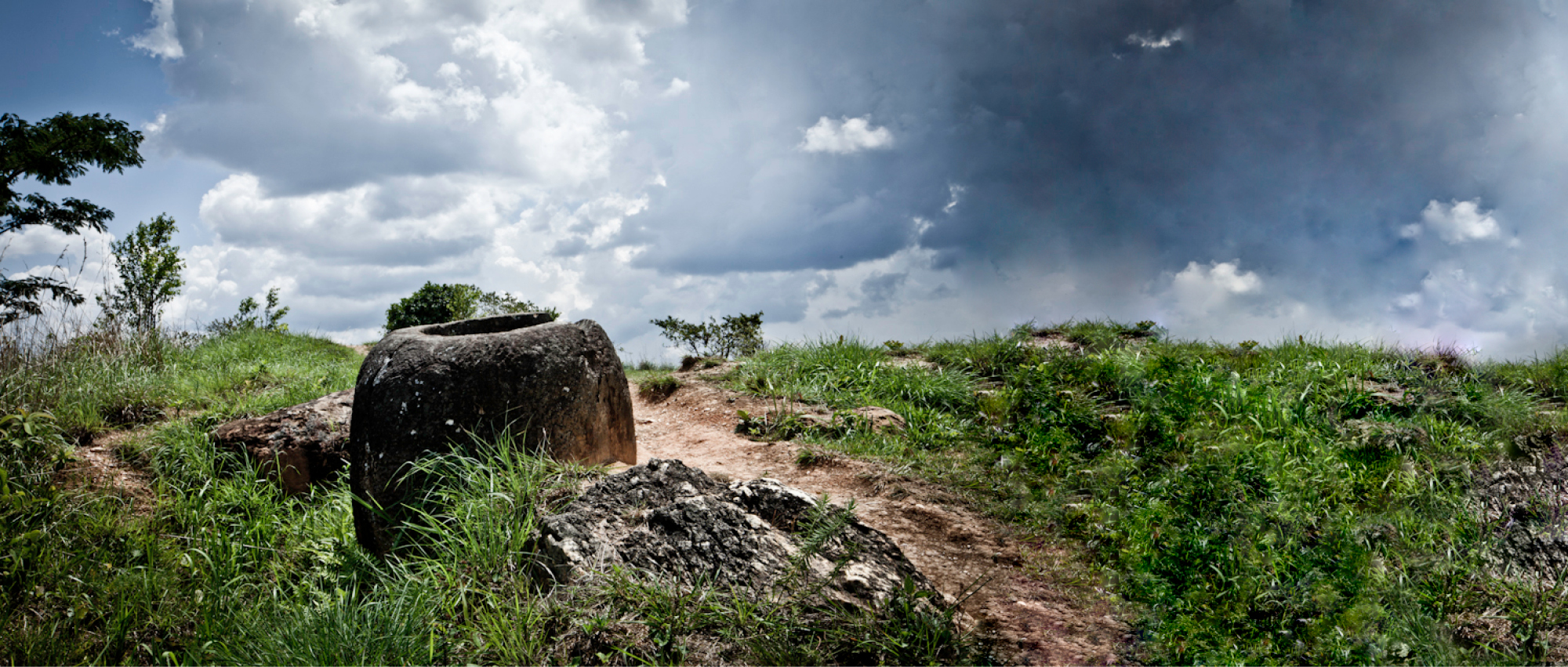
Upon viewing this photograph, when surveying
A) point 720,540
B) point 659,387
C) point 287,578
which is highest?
point 659,387

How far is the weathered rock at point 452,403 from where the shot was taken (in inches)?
176

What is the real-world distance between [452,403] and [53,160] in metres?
16.2

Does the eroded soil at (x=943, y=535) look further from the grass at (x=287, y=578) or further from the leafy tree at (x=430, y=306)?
the leafy tree at (x=430, y=306)

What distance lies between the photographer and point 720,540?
344cm

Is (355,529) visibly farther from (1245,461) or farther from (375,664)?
(1245,461)

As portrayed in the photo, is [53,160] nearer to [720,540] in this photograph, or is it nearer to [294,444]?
[294,444]

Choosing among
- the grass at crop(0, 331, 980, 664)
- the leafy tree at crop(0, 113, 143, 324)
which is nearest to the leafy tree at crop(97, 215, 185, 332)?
the leafy tree at crop(0, 113, 143, 324)

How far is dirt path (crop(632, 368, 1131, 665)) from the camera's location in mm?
3275

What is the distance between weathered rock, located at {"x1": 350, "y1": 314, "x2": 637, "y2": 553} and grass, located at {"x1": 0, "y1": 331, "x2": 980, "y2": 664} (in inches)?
7.6

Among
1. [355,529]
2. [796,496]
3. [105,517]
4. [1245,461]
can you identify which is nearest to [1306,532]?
[1245,461]

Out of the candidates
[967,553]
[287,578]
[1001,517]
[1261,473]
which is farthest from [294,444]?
[1261,473]

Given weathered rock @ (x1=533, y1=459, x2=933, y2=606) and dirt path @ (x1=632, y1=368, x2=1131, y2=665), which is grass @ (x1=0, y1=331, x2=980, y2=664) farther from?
dirt path @ (x1=632, y1=368, x2=1131, y2=665)

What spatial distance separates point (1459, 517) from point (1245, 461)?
106cm

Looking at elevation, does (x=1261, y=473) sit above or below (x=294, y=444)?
below
